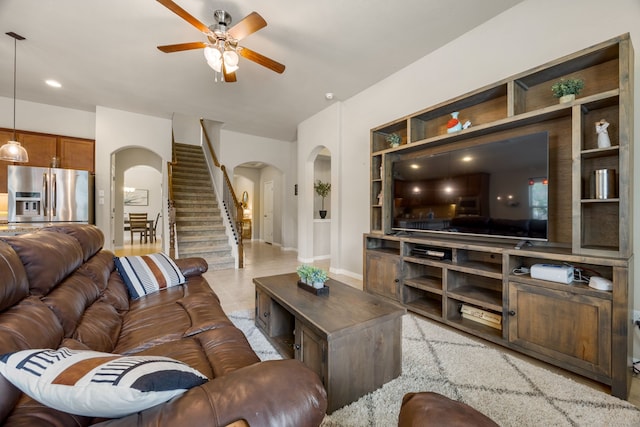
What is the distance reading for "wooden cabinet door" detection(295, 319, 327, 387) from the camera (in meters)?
1.47

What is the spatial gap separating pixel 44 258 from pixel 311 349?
56.7 inches

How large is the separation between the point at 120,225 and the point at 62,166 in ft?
8.50

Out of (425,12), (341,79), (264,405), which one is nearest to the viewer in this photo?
(264,405)

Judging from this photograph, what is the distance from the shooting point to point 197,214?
5.89m

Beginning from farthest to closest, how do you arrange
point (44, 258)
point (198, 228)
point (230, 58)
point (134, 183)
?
point (134, 183), point (198, 228), point (230, 58), point (44, 258)

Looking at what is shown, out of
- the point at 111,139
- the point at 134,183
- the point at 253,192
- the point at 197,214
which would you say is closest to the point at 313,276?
the point at 197,214

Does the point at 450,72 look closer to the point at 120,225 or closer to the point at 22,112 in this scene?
the point at 22,112

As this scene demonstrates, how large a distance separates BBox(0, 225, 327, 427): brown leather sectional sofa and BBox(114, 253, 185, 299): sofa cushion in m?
0.06

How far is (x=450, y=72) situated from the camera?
119 inches

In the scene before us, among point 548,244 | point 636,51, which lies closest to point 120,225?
point 548,244

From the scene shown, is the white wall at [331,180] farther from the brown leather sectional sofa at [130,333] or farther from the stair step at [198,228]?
the brown leather sectional sofa at [130,333]

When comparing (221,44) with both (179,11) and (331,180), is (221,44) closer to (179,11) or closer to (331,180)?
(179,11)

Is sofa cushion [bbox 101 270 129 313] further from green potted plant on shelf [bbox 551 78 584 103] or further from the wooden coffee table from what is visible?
green potted plant on shelf [bbox 551 78 584 103]

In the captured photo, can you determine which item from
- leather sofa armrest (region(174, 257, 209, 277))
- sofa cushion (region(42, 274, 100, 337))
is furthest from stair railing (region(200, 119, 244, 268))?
sofa cushion (region(42, 274, 100, 337))
